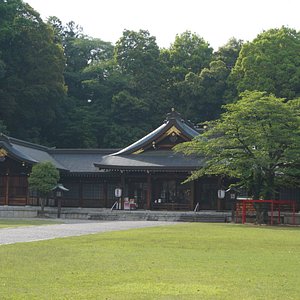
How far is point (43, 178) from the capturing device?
39.6m

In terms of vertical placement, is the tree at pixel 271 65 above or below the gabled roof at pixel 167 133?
above

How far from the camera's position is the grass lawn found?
9.05 m

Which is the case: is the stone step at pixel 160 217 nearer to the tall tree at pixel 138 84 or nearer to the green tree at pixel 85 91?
the tall tree at pixel 138 84

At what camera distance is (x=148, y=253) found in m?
14.7

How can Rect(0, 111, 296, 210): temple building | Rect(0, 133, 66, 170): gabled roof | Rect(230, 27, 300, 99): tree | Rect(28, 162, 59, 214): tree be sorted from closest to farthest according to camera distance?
Rect(28, 162, 59, 214): tree, Rect(0, 111, 296, 210): temple building, Rect(0, 133, 66, 170): gabled roof, Rect(230, 27, 300, 99): tree

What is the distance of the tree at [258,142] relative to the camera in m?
30.5

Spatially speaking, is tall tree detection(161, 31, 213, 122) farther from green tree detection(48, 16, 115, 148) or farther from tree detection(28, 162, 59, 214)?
tree detection(28, 162, 59, 214)

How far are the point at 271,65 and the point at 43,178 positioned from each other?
27608 mm

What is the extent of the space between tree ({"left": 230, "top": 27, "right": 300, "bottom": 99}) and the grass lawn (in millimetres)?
39160

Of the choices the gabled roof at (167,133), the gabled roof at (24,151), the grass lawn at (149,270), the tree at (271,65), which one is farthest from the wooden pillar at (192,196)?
the grass lawn at (149,270)

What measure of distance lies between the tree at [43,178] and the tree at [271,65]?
24270 mm

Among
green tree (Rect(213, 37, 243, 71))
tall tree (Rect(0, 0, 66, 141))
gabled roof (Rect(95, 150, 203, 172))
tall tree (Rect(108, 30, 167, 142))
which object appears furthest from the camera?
green tree (Rect(213, 37, 243, 71))

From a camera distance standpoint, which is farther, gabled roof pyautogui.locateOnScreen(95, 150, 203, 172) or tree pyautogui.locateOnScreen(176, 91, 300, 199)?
gabled roof pyautogui.locateOnScreen(95, 150, 203, 172)

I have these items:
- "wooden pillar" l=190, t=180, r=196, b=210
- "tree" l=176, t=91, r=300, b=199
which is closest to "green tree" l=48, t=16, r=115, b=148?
"wooden pillar" l=190, t=180, r=196, b=210
